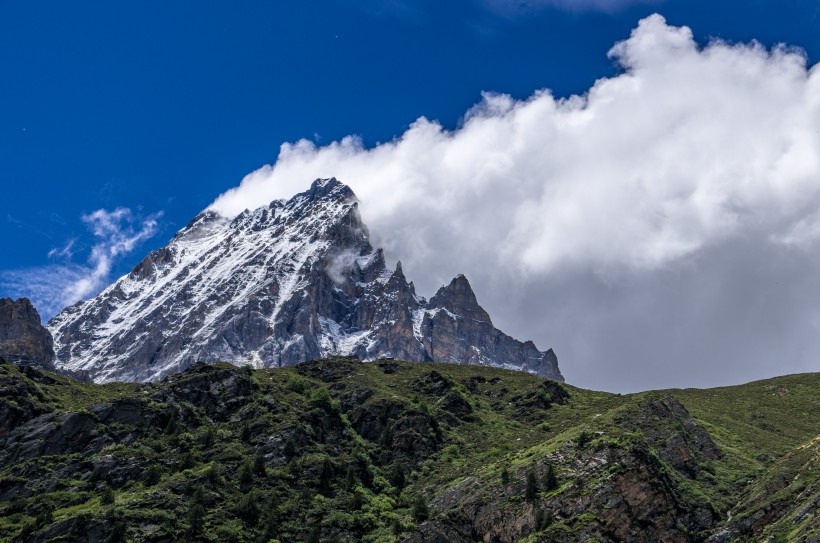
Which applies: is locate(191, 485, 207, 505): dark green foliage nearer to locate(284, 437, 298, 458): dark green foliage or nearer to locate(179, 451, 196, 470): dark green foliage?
locate(179, 451, 196, 470): dark green foliage

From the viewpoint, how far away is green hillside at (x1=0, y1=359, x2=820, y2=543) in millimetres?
89750

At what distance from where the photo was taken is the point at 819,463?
95.1 meters

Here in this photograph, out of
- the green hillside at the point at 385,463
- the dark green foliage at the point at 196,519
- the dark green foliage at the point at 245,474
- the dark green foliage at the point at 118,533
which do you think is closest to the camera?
the dark green foliage at the point at 118,533

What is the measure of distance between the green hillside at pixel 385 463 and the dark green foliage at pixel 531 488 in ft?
0.52

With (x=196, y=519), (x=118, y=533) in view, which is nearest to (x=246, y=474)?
(x=196, y=519)

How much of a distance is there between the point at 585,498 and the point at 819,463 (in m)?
29.6

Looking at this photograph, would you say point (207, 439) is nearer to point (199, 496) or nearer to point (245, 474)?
point (245, 474)

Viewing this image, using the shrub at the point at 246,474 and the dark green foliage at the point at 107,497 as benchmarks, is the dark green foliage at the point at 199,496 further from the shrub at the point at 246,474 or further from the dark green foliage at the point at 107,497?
the dark green foliage at the point at 107,497

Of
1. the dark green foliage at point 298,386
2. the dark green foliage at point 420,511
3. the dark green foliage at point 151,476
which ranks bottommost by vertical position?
the dark green foliage at point 420,511

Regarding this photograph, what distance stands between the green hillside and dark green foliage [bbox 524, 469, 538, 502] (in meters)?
0.16

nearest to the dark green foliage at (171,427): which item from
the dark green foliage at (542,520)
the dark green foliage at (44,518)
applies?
the dark green foliage at (44,518)

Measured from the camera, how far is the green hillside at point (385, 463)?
8975cm

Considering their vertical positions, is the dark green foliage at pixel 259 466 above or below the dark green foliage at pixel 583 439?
above

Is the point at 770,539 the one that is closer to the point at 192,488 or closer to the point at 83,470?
the point at 192,488
